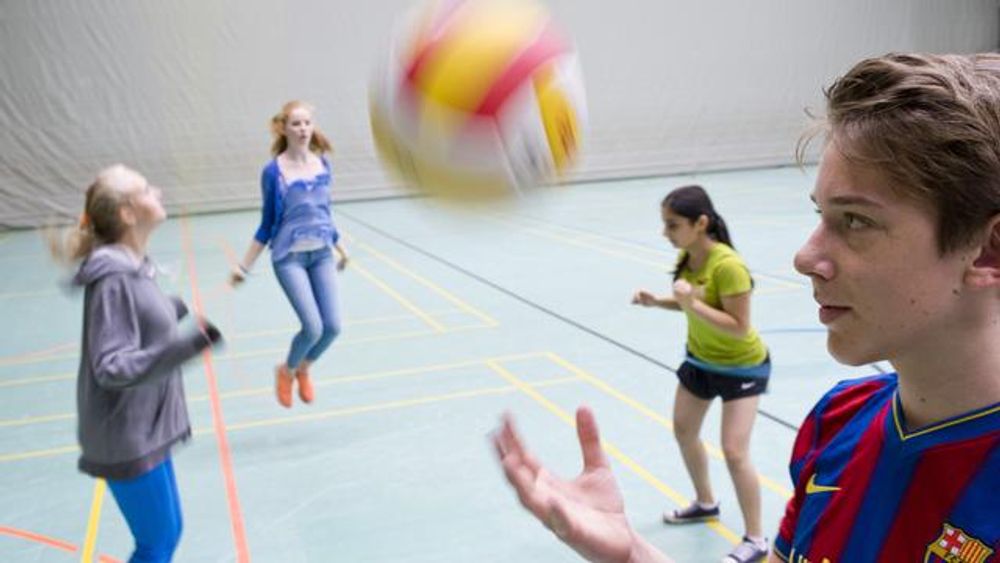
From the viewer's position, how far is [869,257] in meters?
1.27

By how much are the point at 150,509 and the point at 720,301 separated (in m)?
2.32

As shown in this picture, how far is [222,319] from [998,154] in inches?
330

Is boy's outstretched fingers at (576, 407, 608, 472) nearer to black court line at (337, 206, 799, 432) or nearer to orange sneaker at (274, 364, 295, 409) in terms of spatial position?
black court line at (337, 206, 799, 432)

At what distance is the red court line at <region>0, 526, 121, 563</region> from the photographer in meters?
4.19

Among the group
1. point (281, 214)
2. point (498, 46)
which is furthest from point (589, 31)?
point (498, 46)

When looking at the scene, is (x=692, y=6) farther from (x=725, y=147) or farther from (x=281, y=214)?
(x=281, y=214)

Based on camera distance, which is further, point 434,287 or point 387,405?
point 434,287

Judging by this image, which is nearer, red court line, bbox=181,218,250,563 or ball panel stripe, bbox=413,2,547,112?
ball panel stripe, bbox=413,2,547,112

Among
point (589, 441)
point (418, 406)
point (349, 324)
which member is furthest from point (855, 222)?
point (349, 324)

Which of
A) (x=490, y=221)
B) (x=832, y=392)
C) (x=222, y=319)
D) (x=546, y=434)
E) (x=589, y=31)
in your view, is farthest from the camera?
(x=589, y=31)

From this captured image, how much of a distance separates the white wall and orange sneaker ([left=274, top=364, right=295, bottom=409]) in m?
11.2

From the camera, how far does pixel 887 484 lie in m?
1.38

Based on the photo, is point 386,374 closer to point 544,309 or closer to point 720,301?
point 544,309

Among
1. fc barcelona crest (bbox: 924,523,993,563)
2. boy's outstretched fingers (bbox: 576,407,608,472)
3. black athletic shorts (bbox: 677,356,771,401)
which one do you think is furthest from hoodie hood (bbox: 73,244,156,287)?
fc barcelona crest (bbox: 924,523,993,563)
